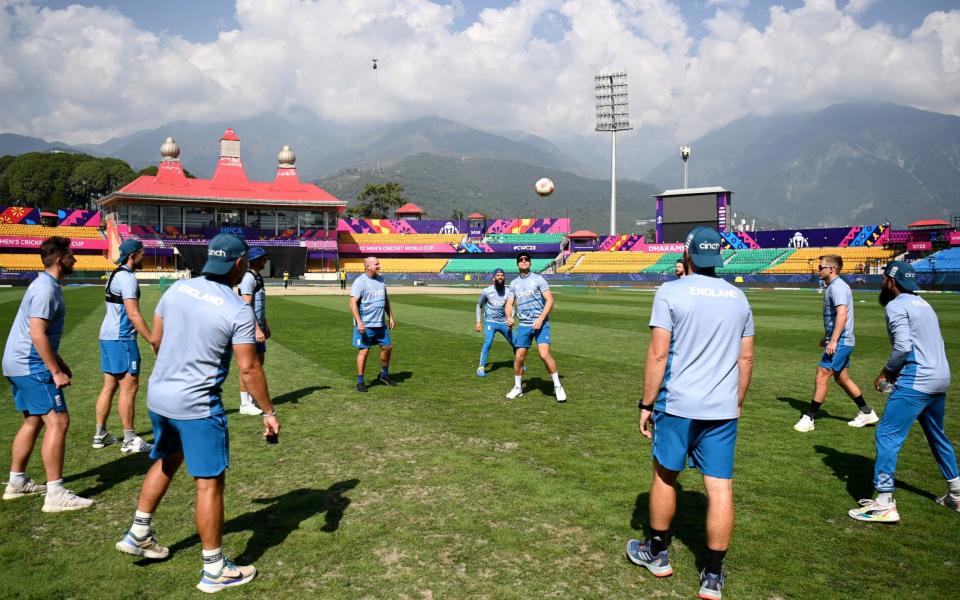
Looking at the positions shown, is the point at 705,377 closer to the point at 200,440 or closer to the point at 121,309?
the point at 200,440

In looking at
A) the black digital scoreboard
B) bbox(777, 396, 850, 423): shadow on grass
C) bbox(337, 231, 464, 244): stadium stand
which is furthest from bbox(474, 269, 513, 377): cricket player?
bbox(337, 231, 464, 244): stadium stand

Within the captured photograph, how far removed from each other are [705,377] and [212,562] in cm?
350

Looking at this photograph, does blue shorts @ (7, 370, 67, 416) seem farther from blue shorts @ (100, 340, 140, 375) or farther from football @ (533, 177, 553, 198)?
football @ (533, 177, 553, 198)

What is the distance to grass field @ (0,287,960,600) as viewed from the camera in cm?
407

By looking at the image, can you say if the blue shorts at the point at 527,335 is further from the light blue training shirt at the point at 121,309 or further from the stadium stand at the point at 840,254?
the stadium stand at the point at 840,254

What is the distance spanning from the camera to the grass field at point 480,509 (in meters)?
4.07

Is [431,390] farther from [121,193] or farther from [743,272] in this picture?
[121,193]

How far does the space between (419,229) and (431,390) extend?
247 ft

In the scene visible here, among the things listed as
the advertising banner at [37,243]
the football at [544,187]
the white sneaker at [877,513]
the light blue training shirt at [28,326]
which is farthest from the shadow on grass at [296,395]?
the advertising banner at [37,243]

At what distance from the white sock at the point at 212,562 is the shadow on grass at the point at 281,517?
0.41 metres

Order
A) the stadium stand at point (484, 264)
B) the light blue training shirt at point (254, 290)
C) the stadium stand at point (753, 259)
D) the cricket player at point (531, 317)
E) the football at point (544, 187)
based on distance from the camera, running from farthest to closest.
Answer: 1. the stadium stand at point (484, 264)
2. the stadium stand at point (753, 259)
3. the football at point (544, 187)
4. the cricket player at point (531, 317)
5. the light blue training shirt at point (254, 290)

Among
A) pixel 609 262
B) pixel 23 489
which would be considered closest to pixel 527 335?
pixel 23 489

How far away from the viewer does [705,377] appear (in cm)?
387

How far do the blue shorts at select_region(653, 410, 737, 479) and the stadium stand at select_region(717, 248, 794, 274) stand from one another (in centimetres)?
6255
